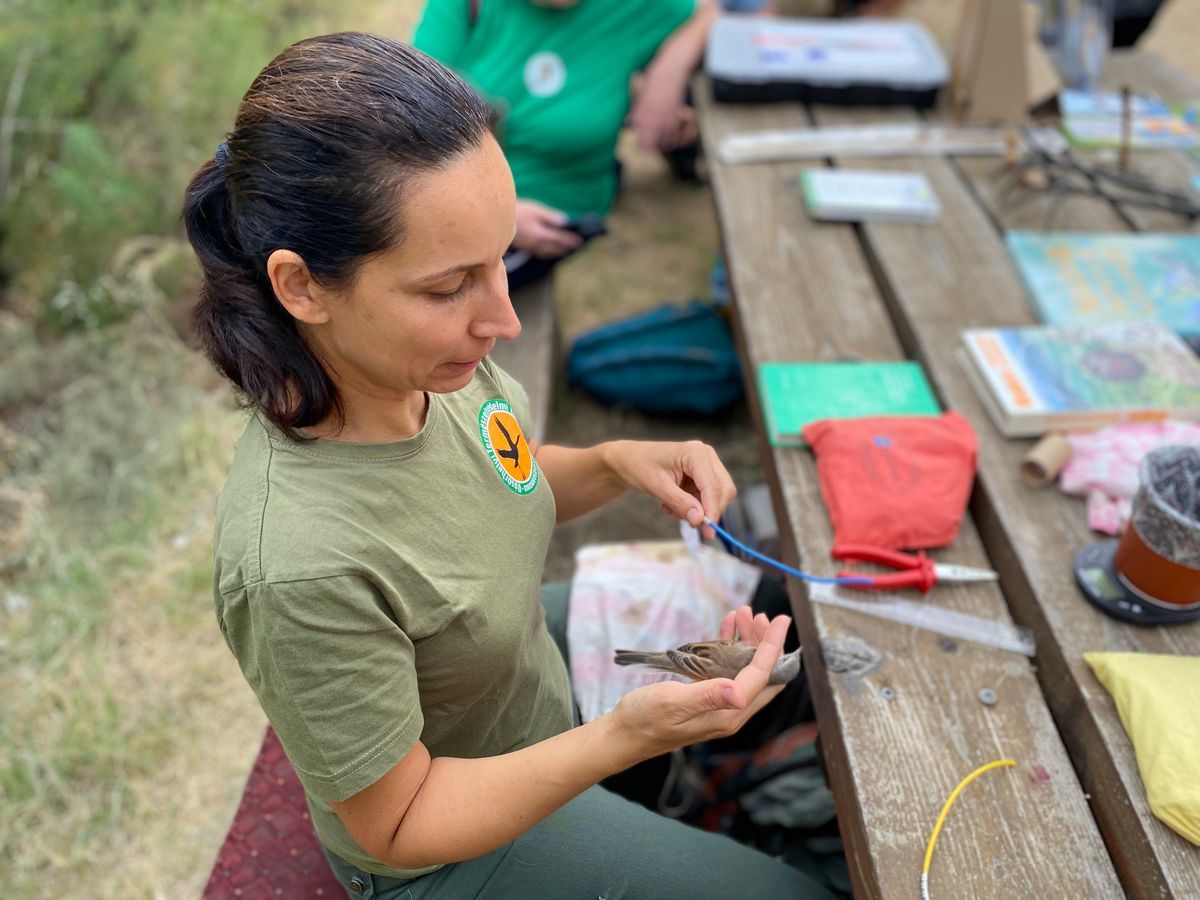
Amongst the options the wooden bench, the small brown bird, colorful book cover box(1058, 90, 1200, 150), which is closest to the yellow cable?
the small brown bird

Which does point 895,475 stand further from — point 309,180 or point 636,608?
point 309,180

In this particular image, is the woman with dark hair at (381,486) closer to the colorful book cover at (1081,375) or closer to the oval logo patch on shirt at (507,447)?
the oval logo patch on shirt at (507,447)

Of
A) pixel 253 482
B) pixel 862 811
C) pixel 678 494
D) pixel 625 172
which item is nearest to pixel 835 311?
pixel 678 494

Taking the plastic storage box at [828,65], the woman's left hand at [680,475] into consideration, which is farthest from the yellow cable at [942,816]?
the plastic storage box at [828,65]

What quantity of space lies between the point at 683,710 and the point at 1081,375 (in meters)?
1.11

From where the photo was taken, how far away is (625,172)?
493cm

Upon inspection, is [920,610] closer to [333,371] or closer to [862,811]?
[862,811]

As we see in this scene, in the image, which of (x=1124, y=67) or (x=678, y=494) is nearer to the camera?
(x=678, y=494)

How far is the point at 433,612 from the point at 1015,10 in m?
2.34

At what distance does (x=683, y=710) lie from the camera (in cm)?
106

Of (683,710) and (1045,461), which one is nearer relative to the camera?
(683,710)

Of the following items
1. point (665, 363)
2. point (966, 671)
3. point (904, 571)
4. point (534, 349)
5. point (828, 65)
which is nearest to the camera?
point (966, 671)

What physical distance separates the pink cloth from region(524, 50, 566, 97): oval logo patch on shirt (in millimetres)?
1749

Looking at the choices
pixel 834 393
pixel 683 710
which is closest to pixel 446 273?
pixel 683 710
